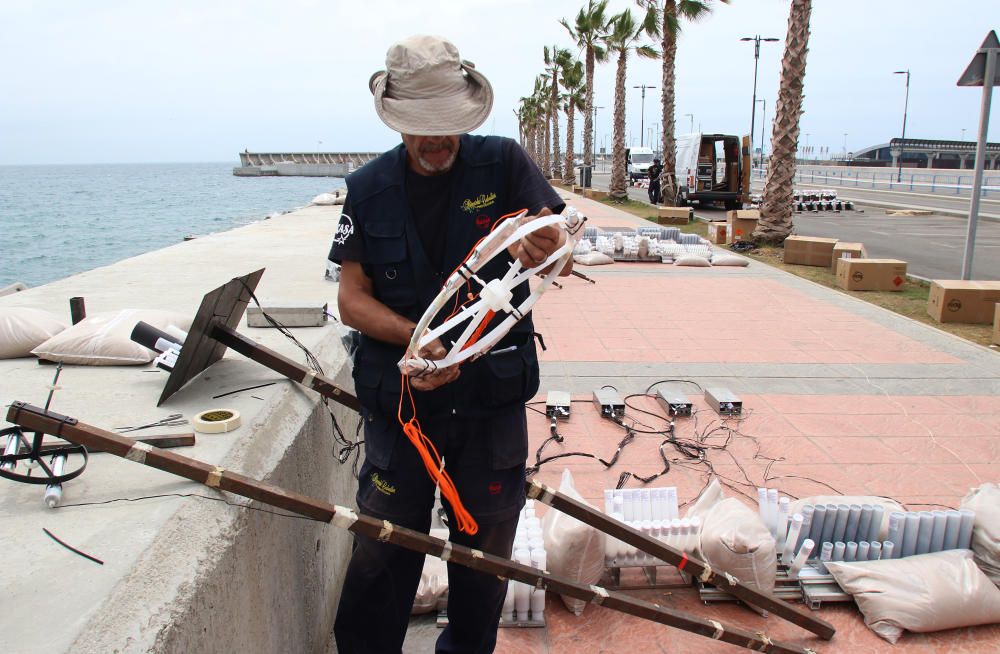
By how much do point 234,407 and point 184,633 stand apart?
1.12 meters

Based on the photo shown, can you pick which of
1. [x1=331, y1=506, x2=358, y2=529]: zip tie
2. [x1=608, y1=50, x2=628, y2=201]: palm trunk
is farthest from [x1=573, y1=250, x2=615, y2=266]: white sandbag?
[x1=608, y1=50, x2=628, y2=201]: palm trunk

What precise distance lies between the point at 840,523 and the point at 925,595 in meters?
0.48

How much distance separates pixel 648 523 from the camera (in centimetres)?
340

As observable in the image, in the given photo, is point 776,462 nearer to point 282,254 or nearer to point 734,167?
point 282,254

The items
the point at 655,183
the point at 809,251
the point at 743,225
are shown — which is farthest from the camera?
the point at 655,183

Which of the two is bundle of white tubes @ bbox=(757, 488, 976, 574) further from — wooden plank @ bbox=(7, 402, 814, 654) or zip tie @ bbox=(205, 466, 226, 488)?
zip tie @ bbox=(205, 466, 226, 488)

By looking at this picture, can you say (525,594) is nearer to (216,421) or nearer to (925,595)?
(216,421)

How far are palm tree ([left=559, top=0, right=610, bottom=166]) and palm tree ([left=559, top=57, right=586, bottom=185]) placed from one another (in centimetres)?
1154

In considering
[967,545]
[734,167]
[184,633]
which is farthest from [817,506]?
[734,167]

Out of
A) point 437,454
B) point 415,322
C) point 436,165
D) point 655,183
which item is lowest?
point 437,454

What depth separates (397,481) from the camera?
2.21 meters

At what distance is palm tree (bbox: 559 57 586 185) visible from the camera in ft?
157

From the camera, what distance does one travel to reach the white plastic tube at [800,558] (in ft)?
10.9

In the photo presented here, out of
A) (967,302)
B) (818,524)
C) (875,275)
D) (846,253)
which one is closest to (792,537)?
(818,524)
